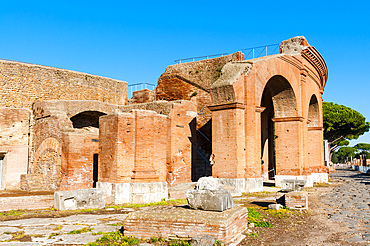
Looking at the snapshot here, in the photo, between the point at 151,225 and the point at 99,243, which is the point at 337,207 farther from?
the point at 99,243

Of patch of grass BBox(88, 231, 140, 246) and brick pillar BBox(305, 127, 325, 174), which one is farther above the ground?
brick pillar BBox(305, 127, 325, 174)

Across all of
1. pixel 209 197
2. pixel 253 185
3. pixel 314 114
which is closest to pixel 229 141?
pixel 253 185

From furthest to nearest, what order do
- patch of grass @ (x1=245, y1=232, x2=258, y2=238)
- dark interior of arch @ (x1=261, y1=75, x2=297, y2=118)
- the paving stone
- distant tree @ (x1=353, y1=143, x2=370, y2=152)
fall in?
distant tree @ (x1=353, y1=143, x2=370, y2=152), dark interior of arch @ (x1=261, y1=75, x2=297, y2=118), the paving stone, patch of grass @ (x1=245, y1=232, x2=258, y2=238)

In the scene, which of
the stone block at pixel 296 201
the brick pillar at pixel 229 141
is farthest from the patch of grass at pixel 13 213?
the brick pillar at pixel 229 141

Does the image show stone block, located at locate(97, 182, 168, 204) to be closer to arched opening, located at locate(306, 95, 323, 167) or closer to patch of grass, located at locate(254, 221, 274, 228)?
patch of grass, located at locate(254, 221, 274, 228)

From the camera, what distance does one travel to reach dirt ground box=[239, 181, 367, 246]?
16.7 feet

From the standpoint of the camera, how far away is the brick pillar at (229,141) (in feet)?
38.7

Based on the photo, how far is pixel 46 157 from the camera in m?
12.7

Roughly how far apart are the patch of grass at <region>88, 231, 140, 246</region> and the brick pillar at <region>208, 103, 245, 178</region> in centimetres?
710

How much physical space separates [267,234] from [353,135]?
3847 cm

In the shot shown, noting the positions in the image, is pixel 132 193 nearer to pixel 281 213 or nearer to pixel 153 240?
pixel 281 213

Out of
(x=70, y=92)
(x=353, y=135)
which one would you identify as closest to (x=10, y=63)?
(x=70, y=92)

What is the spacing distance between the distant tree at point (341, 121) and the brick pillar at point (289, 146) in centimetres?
2232

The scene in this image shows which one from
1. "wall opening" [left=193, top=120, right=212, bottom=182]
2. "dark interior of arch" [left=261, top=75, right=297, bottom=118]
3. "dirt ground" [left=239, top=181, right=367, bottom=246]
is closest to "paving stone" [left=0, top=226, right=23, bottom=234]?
"dirt ground" [left=239, top=181, right=367, bottom=246]
